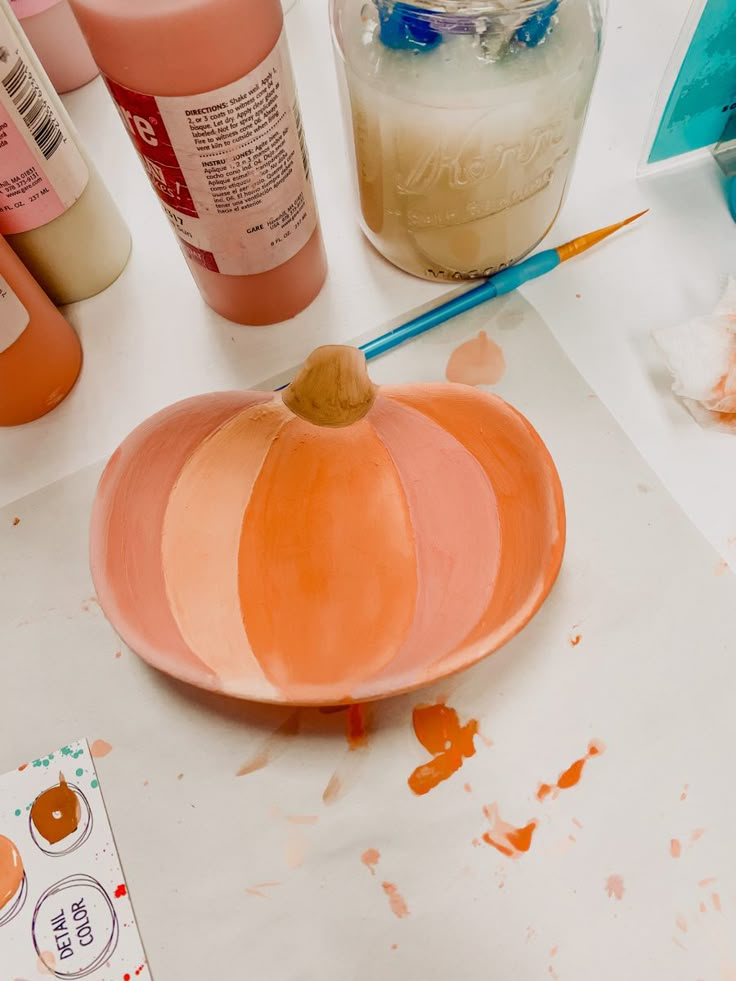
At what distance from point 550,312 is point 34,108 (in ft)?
0.95

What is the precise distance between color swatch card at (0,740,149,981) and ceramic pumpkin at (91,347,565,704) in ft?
0.32

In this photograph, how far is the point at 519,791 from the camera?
330mm

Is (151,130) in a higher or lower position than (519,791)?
higher

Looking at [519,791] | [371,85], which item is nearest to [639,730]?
[519,791]

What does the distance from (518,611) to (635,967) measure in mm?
161

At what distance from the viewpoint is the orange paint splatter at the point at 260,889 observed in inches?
12.6

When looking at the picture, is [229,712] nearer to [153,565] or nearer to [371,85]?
[153,565]

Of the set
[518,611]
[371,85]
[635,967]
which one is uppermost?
[371,85]

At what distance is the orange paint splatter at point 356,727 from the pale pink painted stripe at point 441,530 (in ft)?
0.20

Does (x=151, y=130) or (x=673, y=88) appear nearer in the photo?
(x=151, y=130)

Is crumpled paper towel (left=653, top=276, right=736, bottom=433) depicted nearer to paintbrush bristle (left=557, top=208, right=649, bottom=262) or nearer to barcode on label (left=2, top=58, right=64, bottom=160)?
paintbrush bristle (left=557, top=208, right=649, bottom=262)

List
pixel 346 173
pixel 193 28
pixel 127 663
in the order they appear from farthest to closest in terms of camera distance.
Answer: pixel 346 173 → pixel 127 663 → pixel 193 28

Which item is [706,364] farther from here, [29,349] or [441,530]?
[29,349]

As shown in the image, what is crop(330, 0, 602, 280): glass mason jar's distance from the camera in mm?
315
